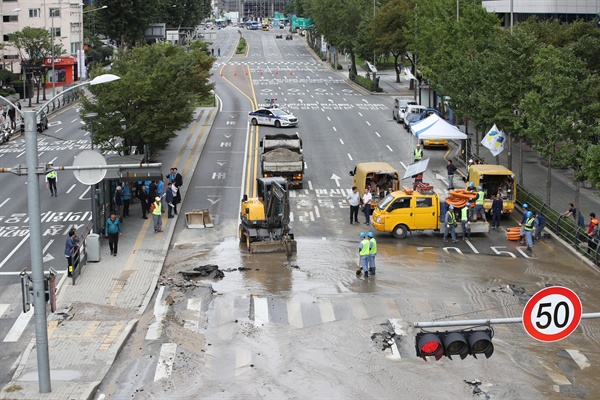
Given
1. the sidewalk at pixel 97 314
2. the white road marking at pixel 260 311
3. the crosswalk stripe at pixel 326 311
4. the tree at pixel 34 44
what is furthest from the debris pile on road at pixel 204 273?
the tree at pixel 34 44

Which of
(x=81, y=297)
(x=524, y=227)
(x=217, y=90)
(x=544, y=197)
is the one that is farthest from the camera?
(x=217, y=90)

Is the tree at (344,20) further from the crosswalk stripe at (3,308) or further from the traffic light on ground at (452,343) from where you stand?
the traffic light on ground at (452,343)

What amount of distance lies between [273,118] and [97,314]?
42319mm

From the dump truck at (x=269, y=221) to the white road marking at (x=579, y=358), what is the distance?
12.7m

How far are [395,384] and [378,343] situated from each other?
3.05 metres

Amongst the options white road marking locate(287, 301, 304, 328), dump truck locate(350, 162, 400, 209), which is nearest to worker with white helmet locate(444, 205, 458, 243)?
dump truck locate(350, 162, 400, 209)

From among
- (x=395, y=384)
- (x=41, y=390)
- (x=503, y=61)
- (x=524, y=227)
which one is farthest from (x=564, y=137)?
(x=41, y=390)

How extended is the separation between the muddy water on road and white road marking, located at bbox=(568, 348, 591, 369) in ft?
0.28

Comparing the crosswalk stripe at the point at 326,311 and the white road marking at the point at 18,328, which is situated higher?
the crosswalk stripe at the point at 326,311

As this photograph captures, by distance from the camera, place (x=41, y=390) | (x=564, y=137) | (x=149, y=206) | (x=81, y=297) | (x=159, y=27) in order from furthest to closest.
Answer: (x=159, y=27) < (x=149, y=206) < (x=564, y=137) < (x=81, y=297) < (x=41, y=390)

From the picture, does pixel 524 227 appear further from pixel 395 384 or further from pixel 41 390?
pixel 41 390

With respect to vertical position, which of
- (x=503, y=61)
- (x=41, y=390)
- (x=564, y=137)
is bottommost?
(x=41, y=390)

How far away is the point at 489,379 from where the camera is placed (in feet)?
75.8

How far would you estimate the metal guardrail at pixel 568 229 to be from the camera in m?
35.8
